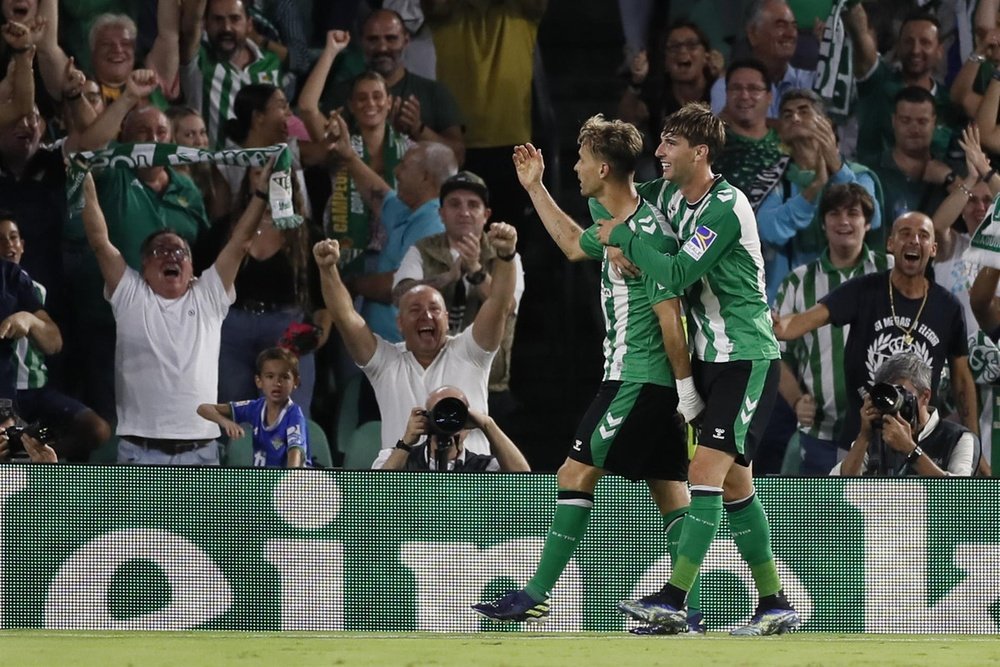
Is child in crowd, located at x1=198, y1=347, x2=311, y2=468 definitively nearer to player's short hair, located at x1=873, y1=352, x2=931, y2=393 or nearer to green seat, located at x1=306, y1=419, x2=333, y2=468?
green seat, located at x1=306, y1=419, x2=333, y2=468

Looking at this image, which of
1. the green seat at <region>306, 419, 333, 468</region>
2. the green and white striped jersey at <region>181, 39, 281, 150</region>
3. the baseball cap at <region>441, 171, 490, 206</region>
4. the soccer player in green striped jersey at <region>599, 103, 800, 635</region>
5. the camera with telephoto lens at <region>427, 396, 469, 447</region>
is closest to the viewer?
the soccer player in green striped jersey at <region>599, 103, 800, 635</region>

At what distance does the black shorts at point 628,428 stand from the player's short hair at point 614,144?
0.78 m

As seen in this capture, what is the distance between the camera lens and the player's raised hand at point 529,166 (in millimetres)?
5816

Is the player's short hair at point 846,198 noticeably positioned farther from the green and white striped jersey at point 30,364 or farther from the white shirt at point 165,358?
the green and white striped jersey at point 30,364

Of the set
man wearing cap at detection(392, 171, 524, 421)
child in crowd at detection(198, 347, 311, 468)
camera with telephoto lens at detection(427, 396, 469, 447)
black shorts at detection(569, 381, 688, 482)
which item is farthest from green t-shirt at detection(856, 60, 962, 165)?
black shorts at detection(569, 381, 688, 482)

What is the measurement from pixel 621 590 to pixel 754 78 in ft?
10.7

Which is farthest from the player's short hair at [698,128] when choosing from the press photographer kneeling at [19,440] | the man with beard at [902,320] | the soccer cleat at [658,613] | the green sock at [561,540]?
the press photographer kneeling at [19,440]

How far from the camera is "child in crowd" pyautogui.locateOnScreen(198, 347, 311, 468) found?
831cm

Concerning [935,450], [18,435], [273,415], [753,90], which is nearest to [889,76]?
[753,90]

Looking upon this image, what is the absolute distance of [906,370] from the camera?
8273mm

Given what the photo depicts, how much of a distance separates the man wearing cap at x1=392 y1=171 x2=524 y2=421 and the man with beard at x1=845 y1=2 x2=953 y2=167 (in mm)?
2260

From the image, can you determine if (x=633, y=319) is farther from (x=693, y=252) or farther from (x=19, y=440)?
(x=19, y=440)

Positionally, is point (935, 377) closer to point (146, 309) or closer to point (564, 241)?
point (564, 241)

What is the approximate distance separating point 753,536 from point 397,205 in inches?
154
